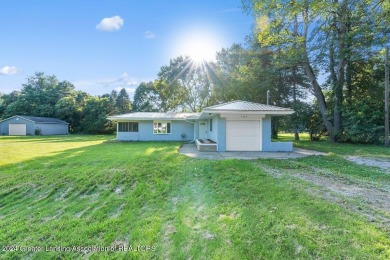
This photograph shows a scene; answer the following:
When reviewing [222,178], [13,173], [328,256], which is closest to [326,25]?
[222,178]

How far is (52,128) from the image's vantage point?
32969 millimetres

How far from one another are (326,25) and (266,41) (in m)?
4.55

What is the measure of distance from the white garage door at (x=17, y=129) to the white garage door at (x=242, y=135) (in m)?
31.6

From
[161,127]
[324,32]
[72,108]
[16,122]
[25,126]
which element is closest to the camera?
[324,32]

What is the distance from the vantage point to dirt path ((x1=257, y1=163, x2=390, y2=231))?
12.0ft

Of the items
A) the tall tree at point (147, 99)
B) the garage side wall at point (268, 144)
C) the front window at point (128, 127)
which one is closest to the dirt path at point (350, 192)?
the garage side wall at point (268, 144)

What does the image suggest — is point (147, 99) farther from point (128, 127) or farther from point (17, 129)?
point (128, 127)

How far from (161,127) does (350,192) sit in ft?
52.6

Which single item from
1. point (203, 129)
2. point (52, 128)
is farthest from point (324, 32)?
point (52, 128)

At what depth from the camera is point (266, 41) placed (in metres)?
18.6

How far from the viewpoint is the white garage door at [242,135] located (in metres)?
12.0

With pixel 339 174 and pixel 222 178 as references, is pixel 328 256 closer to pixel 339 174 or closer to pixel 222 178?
pixel 222 178

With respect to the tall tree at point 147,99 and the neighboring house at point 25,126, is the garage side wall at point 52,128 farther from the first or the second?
the tall tree at point 147,99

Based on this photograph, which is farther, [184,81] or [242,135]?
[184,81]
